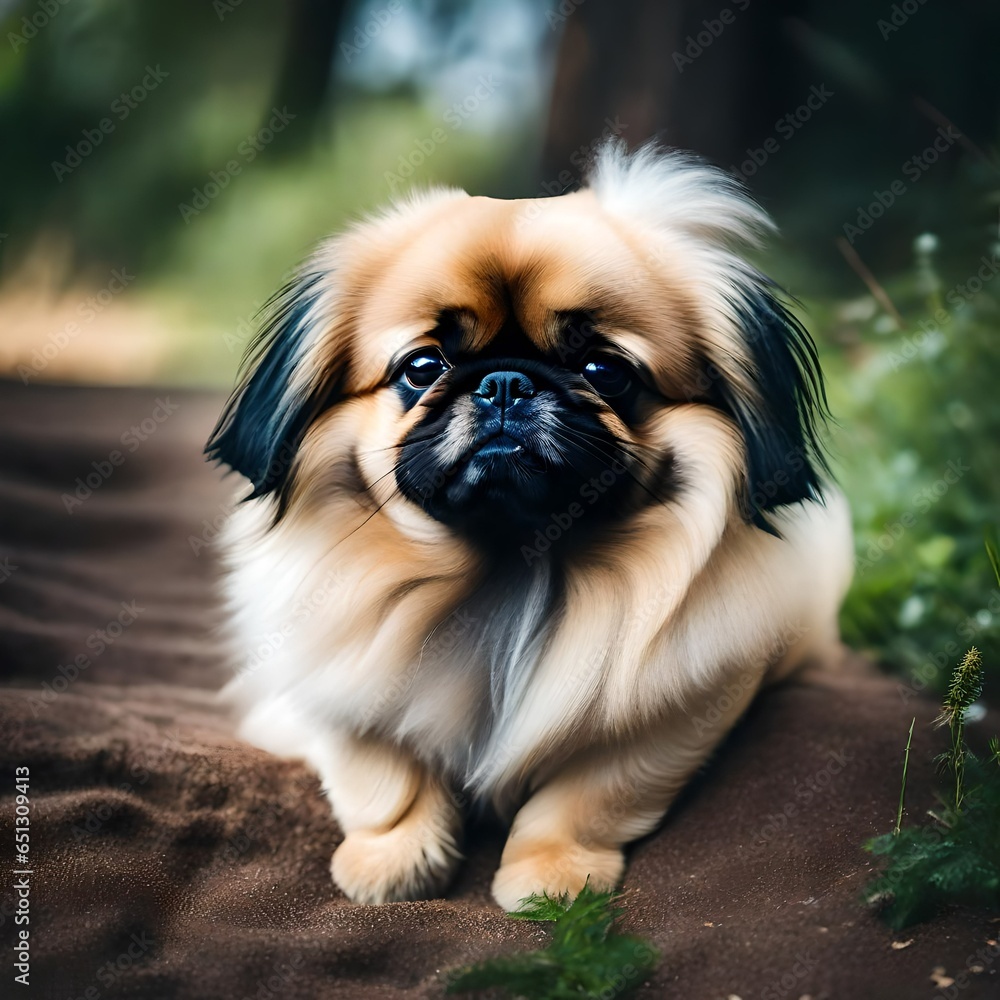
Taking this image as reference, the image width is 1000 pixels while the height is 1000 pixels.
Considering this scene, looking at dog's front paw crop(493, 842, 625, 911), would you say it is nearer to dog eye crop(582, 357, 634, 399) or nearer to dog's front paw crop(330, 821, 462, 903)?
dog's front paw crop(330, 821, 462, 903)

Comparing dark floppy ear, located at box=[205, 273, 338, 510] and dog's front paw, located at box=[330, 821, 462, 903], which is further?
dark floppy ear, located at box=[205, 273, 338, 510]

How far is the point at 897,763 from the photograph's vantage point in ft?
6.82

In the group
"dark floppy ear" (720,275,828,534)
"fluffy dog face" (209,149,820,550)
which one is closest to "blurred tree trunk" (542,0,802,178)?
"fluffy dog face" (209,149,820,550)

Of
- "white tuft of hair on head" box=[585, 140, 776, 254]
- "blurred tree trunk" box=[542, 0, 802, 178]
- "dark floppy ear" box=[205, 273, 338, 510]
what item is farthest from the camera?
"blurred tree trunk" box=[542, 0, 802, 178]

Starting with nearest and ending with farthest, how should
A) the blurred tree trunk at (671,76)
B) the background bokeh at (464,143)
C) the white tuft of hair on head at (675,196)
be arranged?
the white tuft of hair on head at (675,196), the background bokeh at (464,143), the blurred tree trunk at (671,76)

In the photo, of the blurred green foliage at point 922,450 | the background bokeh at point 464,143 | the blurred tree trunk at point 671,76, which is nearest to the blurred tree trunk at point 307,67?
the background bokeh at point 464,143

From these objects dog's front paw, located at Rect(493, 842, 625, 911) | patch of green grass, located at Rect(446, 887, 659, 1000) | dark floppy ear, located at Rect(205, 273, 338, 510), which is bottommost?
dog's front paw, located at Rect(493, 842, 625, 911)

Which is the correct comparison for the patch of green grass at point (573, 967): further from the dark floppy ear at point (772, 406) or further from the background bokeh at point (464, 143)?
the background bokeh at point (464, 143)

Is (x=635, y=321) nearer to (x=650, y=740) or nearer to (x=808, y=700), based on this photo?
(x=650, y=740)

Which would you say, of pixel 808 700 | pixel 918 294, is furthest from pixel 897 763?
pixel 918 294

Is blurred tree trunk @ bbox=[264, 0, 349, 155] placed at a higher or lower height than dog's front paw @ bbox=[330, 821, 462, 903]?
higher

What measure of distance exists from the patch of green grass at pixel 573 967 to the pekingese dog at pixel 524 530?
278mm

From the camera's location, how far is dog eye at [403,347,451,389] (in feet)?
6.40

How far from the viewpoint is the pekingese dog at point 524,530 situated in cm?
193
